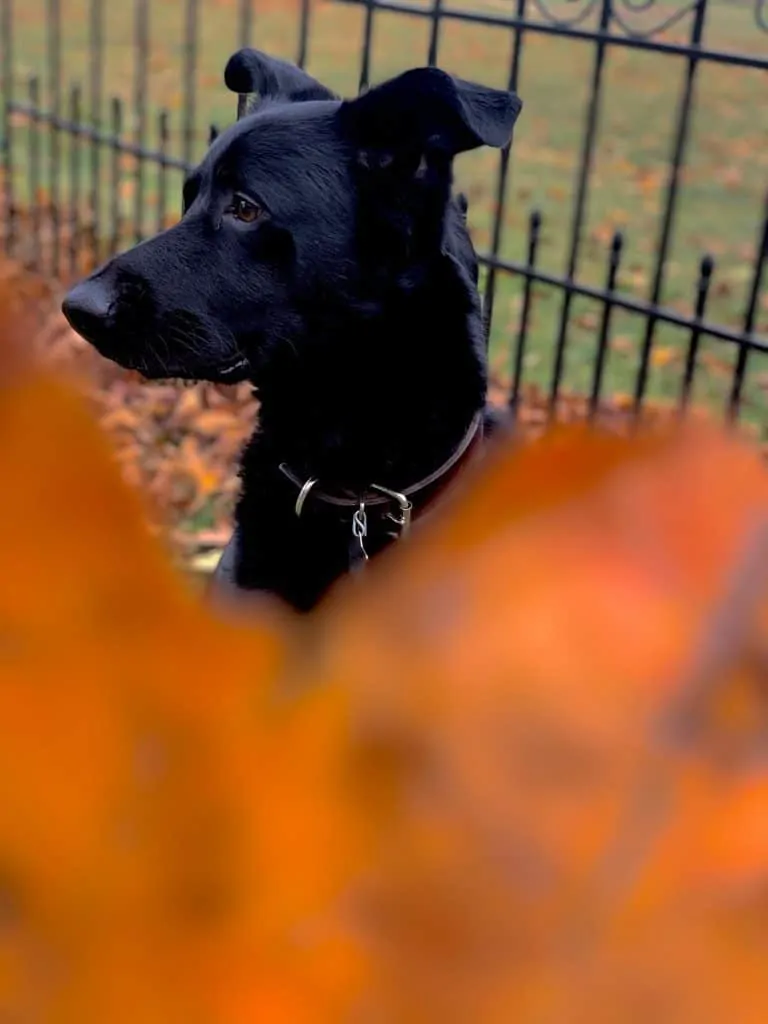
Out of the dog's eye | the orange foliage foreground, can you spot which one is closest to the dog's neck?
the dog's eye

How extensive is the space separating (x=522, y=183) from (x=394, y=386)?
962 centimetres

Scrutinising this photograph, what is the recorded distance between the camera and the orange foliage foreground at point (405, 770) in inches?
12.4

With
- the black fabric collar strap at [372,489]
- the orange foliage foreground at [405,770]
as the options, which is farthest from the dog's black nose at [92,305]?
the orange foliage foreground at [405,770]

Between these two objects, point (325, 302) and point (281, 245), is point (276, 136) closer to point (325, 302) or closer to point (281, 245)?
point (281, 245)

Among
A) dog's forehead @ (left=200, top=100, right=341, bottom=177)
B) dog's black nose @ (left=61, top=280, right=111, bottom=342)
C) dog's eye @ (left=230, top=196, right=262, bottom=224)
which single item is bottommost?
dog's black nose @ (left=61, top=280, right=111, bottom=342)

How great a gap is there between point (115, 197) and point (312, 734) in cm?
723

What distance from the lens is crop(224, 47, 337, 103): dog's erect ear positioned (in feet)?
10.8

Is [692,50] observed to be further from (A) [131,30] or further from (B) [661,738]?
Answer: (A) [131,30]

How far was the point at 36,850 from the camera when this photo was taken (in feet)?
1.04

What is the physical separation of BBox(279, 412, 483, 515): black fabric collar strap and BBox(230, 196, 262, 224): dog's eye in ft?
1.80

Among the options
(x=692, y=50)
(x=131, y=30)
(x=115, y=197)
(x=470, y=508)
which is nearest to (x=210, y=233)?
(x=692, y=50)

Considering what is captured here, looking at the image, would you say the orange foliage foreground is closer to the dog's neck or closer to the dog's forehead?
the dog's neck

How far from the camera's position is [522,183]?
39.2 ft

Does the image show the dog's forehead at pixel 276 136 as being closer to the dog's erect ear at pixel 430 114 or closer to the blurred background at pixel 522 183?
the dog's erect ear at pixel 430 114
